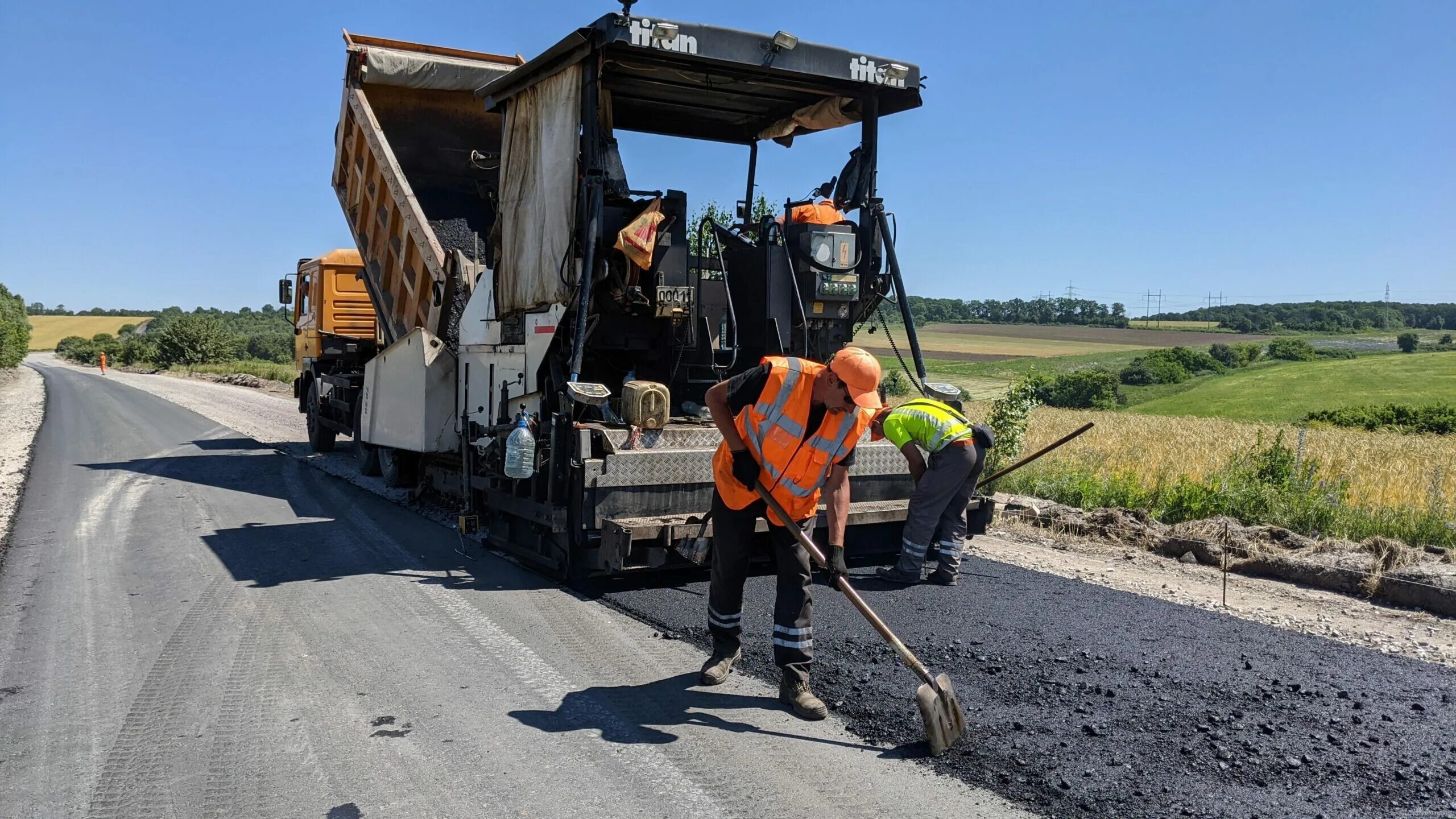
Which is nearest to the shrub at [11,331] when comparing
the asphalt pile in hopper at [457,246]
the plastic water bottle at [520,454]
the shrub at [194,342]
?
the shrub at [194,342]

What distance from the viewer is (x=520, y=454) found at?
571 cm

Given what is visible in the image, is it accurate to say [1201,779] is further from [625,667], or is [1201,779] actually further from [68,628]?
[68,628]

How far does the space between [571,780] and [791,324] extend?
3.52 metres

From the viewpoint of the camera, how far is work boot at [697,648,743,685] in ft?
13.5

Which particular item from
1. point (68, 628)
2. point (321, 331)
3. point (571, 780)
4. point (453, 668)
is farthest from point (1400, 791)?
point (321, 331)

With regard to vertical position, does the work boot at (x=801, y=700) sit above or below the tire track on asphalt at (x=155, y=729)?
above

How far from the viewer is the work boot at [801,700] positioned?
374 centimetres

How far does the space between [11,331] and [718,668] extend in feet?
157

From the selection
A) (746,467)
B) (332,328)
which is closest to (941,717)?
(746,467)

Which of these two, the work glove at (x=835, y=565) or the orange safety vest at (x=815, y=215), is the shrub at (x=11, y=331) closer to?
the orange safety vest at (x=815, y=215)

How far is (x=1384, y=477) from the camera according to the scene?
9023mm

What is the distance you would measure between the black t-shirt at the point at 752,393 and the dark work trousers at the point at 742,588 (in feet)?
1.34

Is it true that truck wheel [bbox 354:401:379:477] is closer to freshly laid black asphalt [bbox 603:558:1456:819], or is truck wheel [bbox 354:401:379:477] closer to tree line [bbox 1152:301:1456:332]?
freshly laid black asphalt [bbox 603:558:1456:819]

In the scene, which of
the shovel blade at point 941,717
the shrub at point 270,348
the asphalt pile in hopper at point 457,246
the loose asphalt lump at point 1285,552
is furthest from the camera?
the shrub at point 270,348
